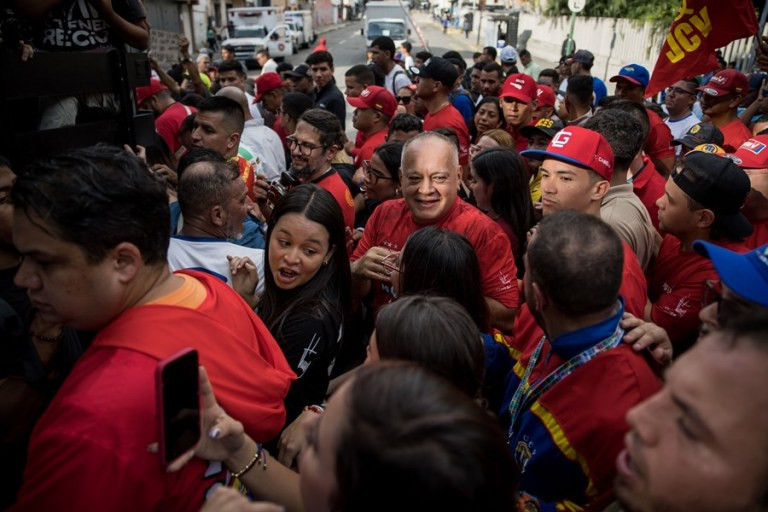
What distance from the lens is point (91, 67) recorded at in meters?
3.18

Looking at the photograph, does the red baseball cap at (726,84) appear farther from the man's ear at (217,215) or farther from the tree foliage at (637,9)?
the tree foliage at (637,9)

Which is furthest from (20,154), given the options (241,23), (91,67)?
(241,23)

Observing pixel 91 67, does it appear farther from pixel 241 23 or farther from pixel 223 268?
pixel 241 23

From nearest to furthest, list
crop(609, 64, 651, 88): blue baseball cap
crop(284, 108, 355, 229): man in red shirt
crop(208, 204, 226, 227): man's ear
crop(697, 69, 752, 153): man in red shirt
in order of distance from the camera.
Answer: crop(208, 204, 226, 227): man's ear, crop(284, 108, 355, 229): man in red shirt, crop(697, 69, 752, 153): man in red shirt, crop(609, 64, 651, 88): blue baseball cap

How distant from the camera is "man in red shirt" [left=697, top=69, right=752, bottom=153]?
218 inches

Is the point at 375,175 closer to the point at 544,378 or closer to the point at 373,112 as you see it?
the point at 373,112

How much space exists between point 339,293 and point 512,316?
1019 mm

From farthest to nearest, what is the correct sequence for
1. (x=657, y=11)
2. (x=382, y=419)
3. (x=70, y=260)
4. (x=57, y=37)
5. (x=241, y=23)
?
(x=241, y=23)
(x=657, y=11)
(x=57, y=37)
(x=70, y=260)
(x=382, y=419)

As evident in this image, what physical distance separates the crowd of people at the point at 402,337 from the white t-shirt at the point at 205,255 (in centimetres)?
1

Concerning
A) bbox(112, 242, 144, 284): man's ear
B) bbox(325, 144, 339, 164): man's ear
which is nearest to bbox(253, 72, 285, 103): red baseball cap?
bbox(325, 144, 339, 164): man's ear

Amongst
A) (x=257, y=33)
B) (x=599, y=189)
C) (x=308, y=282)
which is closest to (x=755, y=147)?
(x=599, y=189)

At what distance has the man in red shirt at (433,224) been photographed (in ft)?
9.94

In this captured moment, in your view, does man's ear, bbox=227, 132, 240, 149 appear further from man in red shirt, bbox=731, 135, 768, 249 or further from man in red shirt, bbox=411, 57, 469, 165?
man in red shirt, bbox=731, 135, 768, 249

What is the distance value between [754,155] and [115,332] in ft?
12.9
